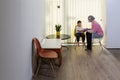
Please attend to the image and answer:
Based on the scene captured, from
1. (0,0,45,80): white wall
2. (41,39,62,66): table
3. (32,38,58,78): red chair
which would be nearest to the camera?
(0,0,45,80): white wall

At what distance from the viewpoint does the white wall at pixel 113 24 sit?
7586 mm

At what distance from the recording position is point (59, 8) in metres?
8.48

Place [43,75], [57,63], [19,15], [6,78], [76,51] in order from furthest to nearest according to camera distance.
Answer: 1. [76,51]
2. [57,63]
3. [43,75]
4. [19,15]
5. [6,78]

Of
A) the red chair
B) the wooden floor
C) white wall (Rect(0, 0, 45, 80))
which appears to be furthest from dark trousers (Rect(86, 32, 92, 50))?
white wall (Rect(0, 0, 45, 80))

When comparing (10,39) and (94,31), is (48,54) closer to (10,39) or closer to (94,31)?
(10,39)

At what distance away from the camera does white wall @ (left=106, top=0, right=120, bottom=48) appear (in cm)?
759

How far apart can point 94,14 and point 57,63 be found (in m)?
3.20

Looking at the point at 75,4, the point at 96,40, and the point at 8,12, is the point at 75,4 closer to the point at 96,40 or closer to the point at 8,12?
the point at 96,40

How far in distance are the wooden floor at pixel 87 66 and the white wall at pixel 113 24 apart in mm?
453

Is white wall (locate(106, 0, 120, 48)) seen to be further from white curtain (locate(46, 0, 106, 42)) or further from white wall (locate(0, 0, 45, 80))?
white wall (locate(0, 0, 45, 80))

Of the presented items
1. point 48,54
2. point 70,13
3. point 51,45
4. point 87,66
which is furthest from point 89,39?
point 48,54

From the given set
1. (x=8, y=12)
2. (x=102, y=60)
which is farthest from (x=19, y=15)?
(x=102, y=60)

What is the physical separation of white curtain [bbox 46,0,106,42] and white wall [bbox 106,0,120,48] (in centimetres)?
65

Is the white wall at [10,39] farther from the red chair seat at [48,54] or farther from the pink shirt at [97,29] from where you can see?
the pink shirt at [97,29]
